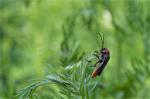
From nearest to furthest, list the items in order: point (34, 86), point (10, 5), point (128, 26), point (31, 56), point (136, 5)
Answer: point (34, 86) < point (136, 5) < point (128, 26) < point (31, 56) < point (10, 5)

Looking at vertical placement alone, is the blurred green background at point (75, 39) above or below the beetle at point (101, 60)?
below

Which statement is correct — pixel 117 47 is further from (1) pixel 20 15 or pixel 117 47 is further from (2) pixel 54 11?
(1) pixel 20 15

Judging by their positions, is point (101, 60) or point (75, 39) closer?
point (101, 60)

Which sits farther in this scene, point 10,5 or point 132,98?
point 10,5

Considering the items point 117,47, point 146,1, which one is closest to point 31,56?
point 117,47

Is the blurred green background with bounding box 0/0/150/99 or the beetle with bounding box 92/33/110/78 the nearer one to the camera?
the beetle with bounding box 92/33/110/78

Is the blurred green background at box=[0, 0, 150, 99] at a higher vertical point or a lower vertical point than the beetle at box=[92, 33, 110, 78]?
lower

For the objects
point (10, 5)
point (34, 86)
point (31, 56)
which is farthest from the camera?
point (10, 5)

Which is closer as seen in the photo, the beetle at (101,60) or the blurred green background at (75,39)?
the beetle at (101,60)
